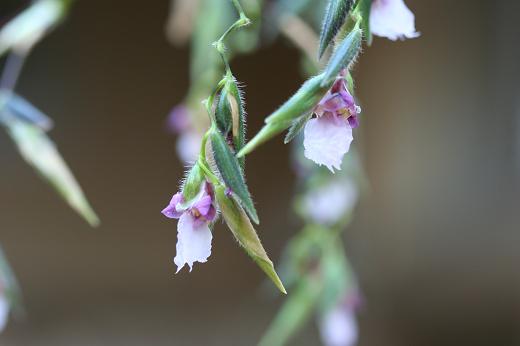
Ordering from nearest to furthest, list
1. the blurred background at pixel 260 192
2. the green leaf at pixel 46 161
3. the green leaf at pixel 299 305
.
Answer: the green leaf at pixel 46 161, the green leaf at pixel 299 305, the blurred background at pixel 260 192

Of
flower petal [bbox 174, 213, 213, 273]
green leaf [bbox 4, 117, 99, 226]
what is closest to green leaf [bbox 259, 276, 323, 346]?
green leaf [bbox 4, 117, 99, 226]

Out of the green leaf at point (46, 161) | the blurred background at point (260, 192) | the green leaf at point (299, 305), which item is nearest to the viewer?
the green leaf at point (46, 161)

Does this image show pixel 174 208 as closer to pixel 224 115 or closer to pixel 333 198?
pixel 224 115

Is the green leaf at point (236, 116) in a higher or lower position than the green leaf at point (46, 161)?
lower

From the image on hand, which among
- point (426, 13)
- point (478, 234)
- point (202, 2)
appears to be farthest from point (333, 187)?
point (478, 234)

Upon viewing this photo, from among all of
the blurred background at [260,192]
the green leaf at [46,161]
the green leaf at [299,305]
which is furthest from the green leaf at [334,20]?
the blurred background at [260,192]

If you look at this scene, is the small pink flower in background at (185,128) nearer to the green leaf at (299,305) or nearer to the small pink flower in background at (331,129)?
the green leaf at (299,305)

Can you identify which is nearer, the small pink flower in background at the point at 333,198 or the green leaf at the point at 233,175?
the green leaf at the point at 233,175

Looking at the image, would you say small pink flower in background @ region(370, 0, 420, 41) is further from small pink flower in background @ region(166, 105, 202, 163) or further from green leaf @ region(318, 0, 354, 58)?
small pink flower in background @ region(166, 105, 202, 163)
